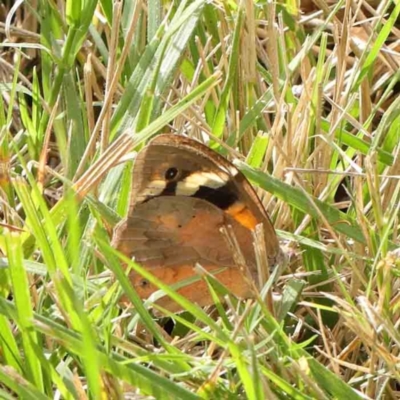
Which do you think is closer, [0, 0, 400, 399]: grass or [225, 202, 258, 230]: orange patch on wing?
[0, 0, 400, 399]: grass

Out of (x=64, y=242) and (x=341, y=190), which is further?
(x=341, y=190)

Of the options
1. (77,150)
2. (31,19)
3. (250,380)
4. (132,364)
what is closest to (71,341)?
(132,364)

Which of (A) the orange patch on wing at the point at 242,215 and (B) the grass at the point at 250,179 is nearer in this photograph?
(B) the grass at the point at 250,179

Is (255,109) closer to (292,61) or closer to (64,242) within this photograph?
(292,61)

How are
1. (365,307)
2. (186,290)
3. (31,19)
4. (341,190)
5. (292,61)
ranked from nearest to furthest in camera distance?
1. (365,307)
2. (186,290)
3. (292,61)
4. (341,190)
5. (31,19)
